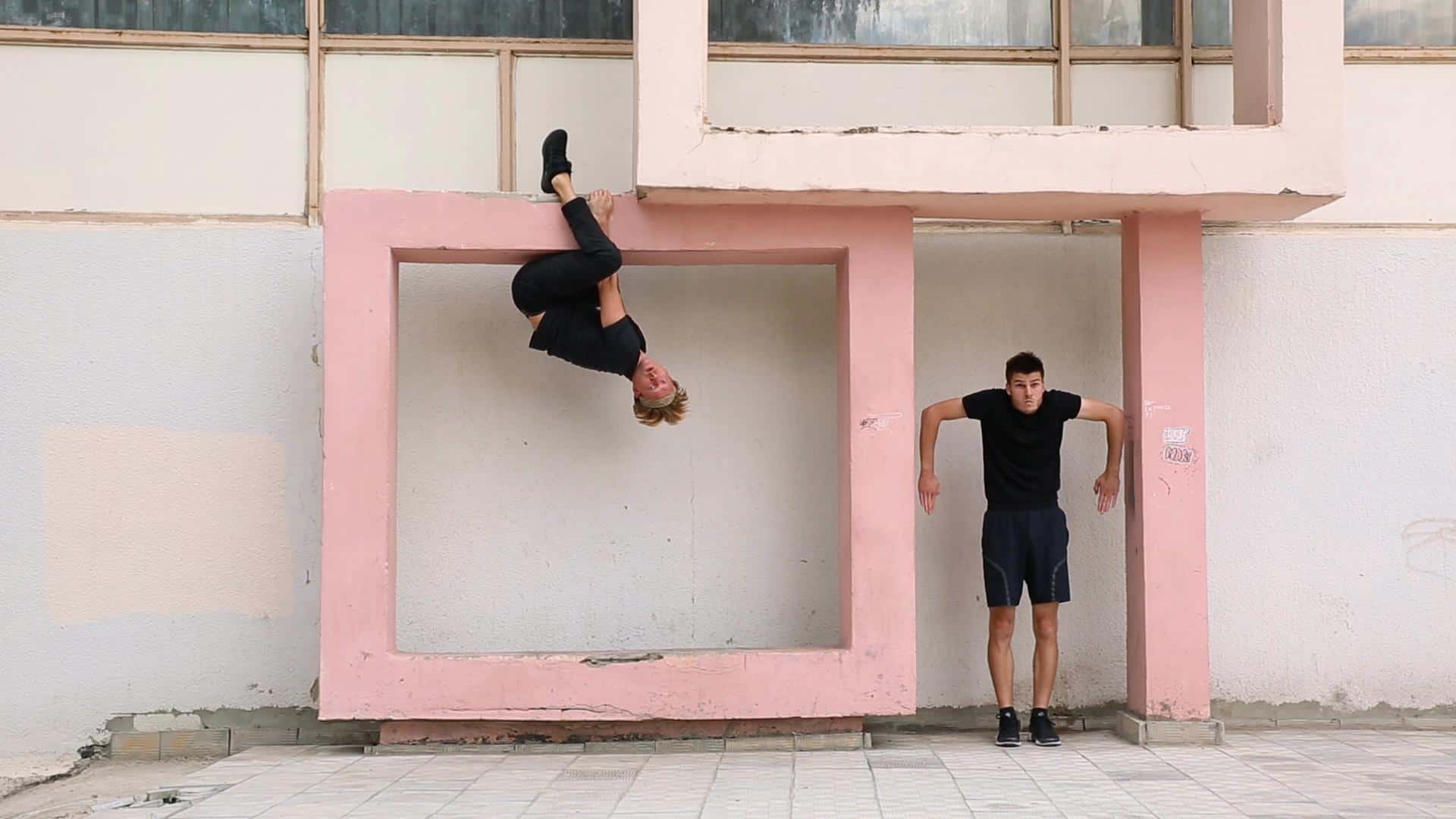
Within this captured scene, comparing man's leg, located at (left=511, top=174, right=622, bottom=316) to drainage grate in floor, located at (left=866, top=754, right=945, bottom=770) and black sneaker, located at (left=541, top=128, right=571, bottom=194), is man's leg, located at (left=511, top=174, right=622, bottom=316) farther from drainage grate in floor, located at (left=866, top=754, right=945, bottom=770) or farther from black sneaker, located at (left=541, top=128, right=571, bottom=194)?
drainage grate in floor, located at (left=866, top=754, right=945, bottom=770)

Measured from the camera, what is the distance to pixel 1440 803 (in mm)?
5309

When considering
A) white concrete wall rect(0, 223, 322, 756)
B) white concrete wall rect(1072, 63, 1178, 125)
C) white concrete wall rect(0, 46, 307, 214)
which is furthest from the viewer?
white concrete wall rect(1072, 63, 1178, 125)

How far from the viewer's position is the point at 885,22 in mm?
7566

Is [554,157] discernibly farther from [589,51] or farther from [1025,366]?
[1025,366]

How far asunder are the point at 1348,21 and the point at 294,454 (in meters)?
5.95

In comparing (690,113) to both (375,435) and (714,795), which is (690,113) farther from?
(714,795)

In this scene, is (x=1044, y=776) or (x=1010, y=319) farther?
(x=1010, y=319)

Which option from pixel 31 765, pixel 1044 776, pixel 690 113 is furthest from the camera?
pixel 31 765

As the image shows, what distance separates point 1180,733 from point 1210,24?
12.1 feet

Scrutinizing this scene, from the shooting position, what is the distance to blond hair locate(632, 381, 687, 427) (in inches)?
268

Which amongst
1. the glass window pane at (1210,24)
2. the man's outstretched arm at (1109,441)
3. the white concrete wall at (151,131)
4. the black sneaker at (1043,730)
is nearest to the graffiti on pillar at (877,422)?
the man's outstretched arm at (1109,441)

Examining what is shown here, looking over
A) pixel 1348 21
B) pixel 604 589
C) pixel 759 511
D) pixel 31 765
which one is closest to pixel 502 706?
pixel 604 589

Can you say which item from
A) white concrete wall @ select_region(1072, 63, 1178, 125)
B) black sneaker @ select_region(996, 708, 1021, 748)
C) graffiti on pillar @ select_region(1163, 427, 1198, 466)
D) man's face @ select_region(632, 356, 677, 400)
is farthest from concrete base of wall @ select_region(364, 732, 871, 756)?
white concrete wall @ select_region(1072, 63, 1178, 125)

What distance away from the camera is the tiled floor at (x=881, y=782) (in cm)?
532
